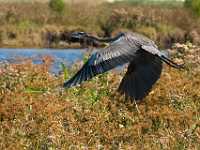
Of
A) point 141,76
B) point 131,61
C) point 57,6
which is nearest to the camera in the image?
point 131,61

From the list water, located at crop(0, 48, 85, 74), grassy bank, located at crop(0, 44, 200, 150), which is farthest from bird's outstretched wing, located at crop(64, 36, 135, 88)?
water, located at crop(0, 48, 85, 74)

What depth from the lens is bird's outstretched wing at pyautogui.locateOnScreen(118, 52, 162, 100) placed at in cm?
762

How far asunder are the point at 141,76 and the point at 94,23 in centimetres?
2223

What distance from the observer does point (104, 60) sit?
6535 millimetres

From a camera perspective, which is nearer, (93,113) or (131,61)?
(93,113)

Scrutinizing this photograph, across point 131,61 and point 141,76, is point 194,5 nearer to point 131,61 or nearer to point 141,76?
point 141,76

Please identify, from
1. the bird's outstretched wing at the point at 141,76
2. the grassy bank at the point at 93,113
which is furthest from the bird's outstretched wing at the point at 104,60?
the bird's outstretched wing at the point at 141,76

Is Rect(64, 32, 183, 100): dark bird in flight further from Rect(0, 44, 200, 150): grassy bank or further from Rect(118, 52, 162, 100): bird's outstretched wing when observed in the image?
Rect(0, 44, 200, 150): grassy bank

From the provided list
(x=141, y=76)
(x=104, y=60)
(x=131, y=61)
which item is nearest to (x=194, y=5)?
(x=141, y=76)

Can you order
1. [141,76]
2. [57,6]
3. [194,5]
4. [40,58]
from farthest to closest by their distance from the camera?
[57,6]
[194,5]
[40,58]
[141,76]

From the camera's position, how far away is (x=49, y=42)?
2562cm

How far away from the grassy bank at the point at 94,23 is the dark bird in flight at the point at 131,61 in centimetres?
1682

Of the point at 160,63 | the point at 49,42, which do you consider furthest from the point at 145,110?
the point at 49,42

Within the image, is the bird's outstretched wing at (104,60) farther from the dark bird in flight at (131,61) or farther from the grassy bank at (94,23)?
the grassy bank at (94,23)
